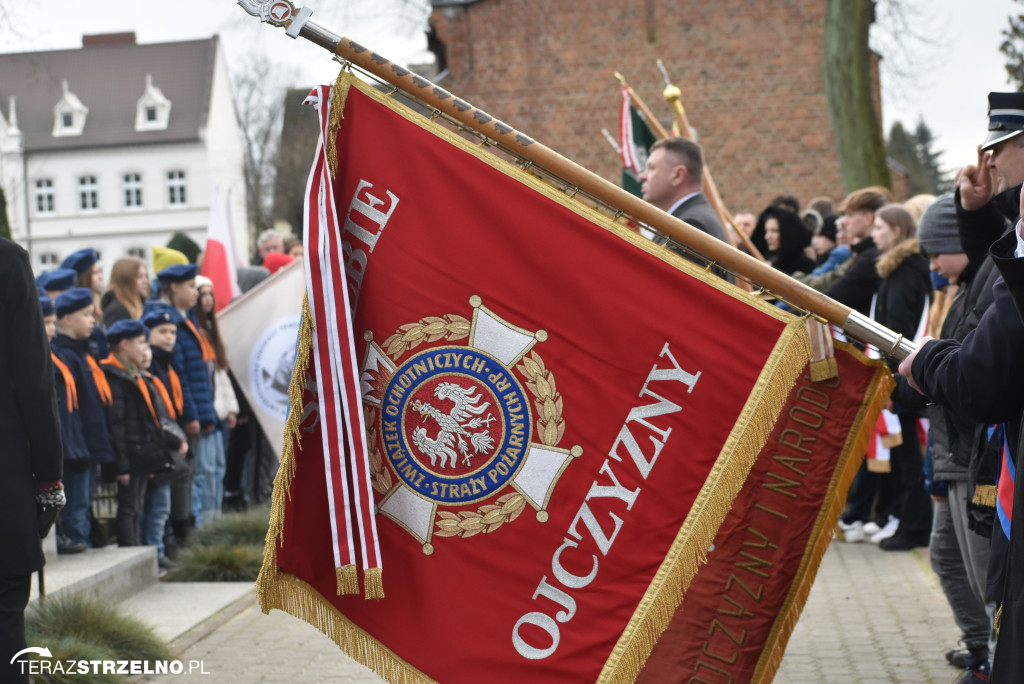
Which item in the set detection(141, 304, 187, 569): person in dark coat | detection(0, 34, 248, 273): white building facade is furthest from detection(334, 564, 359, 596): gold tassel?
detection(0, 34, 248, 273): white building facade

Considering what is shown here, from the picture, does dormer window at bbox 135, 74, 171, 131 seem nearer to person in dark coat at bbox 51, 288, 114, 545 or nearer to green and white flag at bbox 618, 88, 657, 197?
green and white flag at bbox 618, 88, 657, 197

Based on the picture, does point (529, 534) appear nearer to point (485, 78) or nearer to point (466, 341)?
point (466, 341)

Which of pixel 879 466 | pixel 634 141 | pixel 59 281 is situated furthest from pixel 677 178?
pixel 59 281

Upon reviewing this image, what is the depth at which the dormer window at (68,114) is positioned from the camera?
172 ft

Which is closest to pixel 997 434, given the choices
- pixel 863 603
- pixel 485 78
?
pixel 863 603

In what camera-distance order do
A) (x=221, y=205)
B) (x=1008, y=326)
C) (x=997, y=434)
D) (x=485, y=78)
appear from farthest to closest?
(x=485, y=78), (x=221, y=205), (x=997, y=434), (x=1008, y=326)

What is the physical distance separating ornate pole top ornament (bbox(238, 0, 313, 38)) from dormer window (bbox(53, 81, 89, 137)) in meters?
52.0

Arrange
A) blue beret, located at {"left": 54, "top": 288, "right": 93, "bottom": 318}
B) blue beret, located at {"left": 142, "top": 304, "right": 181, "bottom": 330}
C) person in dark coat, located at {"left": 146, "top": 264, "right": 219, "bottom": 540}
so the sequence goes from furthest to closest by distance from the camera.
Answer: person in dark coat, located at {"left": 146, "top": 264, "right": 219, "bottom": 540}
blue beret, located at {"left": 142, "top": 304, "right": 181, "bottom": 330}
blue beret, located at {"left": 54, "top": 288, "right": 93, "bottom": 318}

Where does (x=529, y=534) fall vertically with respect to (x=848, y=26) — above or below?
below

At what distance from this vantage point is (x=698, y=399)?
148 inches

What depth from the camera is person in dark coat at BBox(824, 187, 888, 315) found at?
801 cm

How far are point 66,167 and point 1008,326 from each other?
5563 cm

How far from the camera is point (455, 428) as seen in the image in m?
3.89

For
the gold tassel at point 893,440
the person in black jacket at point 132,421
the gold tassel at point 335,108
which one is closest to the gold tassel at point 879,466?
the gold tassel at point 893,440
